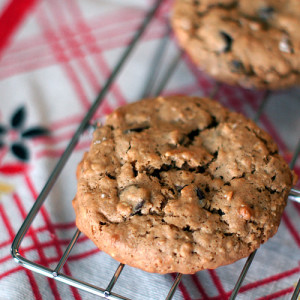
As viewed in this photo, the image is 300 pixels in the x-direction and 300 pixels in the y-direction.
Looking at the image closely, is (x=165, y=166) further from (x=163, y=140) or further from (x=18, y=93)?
(x=18, y=93)

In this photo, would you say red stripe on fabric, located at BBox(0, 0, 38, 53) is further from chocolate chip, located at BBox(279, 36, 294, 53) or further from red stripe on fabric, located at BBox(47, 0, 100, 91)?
chocolate chip, located at BBox(279, 36, 294, 53)

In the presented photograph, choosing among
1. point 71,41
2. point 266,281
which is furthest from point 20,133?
point 266,281

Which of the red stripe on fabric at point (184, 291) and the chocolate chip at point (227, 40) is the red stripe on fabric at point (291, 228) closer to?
the red stripe on fabric at point (184, 291)

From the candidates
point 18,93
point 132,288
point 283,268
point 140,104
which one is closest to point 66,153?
point 140,104

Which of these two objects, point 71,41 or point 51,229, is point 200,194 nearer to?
point 51,229

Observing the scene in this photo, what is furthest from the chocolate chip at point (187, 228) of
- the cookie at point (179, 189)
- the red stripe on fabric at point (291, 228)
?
the red stripe on fabric at point (291, 228)
